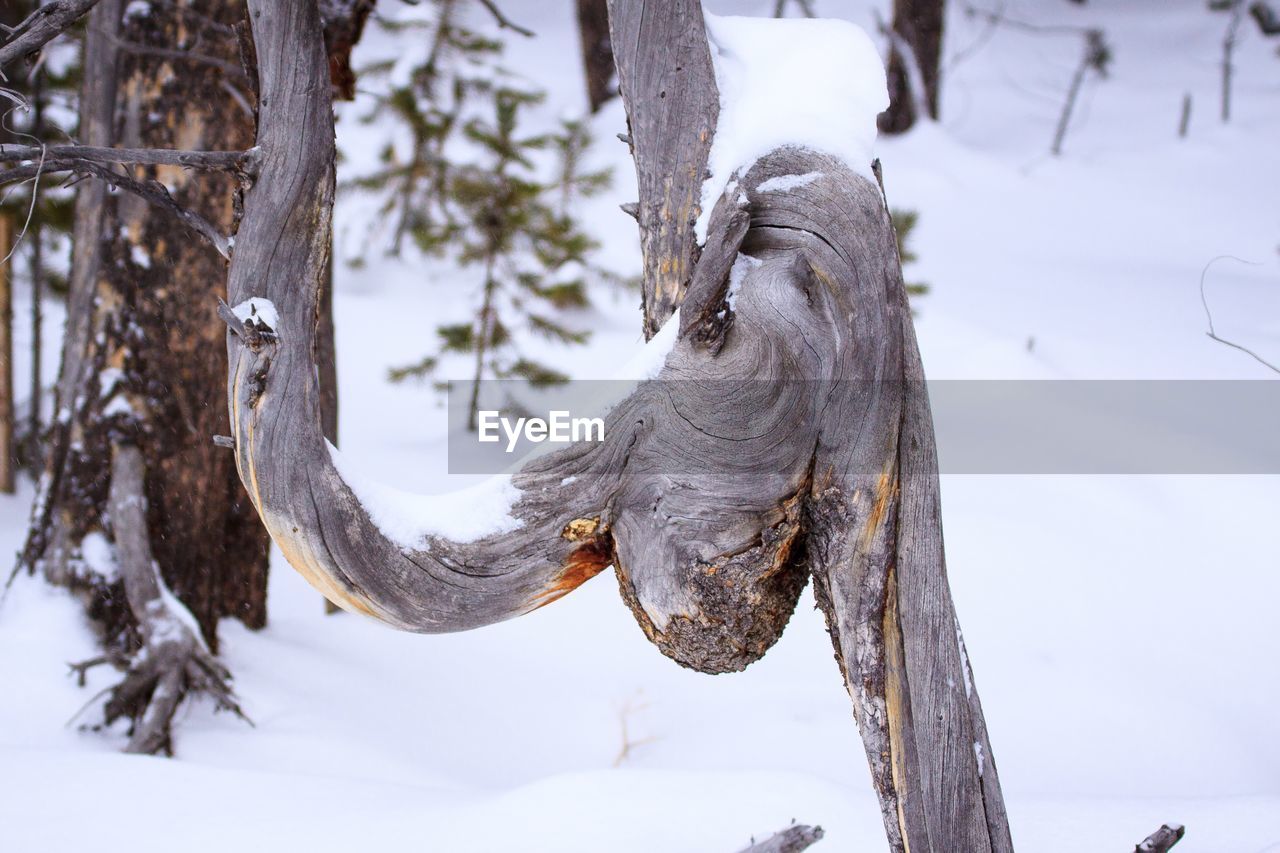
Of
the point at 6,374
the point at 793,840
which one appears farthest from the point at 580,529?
the point at 6,374

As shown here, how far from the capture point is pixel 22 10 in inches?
222

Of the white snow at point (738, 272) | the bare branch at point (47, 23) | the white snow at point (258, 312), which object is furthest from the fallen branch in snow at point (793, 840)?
the bare branch at point (47, 23)

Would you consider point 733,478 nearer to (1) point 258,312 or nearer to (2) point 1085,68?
(1) point 258,312

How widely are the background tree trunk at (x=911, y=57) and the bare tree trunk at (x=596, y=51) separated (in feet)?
9.02

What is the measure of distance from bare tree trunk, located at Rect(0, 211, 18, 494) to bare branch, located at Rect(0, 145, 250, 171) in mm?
3988

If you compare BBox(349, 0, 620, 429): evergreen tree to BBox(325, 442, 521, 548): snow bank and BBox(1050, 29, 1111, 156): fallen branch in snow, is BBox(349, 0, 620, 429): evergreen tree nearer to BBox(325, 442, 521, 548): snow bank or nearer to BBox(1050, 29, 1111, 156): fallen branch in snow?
BBox(325, 442, 521, 548): snow bank

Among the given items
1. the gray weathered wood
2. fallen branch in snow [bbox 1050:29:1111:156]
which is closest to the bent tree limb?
the gray weathered wood

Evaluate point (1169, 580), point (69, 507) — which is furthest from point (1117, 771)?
point (69, 507)

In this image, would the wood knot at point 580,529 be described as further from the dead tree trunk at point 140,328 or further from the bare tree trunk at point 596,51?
the bare tree trunk at point 596,51

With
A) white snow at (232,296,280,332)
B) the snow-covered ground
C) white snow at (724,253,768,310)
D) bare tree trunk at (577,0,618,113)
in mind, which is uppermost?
bare tree trunk at (577,0,618,113)

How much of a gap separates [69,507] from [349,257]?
673 centimetres

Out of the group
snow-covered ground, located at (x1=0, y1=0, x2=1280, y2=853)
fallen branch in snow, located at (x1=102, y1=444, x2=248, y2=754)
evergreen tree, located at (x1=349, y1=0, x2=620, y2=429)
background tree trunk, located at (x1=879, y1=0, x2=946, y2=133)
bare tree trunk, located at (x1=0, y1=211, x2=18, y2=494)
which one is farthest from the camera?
background tree trunk, located at (x1=879, y1=0, x2=946, y2=133)

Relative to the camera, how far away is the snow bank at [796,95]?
87.4 inches

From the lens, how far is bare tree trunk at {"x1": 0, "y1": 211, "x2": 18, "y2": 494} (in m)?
5.58
